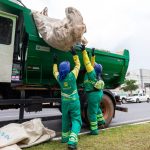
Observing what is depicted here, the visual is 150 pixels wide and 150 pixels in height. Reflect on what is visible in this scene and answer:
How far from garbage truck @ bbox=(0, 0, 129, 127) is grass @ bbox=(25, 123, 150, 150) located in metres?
1.15

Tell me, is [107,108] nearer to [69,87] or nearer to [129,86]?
[69,87]

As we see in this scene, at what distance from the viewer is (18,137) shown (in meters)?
5.19

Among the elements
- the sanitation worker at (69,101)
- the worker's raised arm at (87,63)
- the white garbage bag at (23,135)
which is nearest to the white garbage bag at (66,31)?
the worker's raised arm at (87,63)

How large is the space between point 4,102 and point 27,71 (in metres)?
0.96

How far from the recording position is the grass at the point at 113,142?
5.52 metres

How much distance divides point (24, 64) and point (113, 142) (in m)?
2.64

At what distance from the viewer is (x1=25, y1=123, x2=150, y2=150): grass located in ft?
18.1

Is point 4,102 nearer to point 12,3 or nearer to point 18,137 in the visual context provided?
point 18,137

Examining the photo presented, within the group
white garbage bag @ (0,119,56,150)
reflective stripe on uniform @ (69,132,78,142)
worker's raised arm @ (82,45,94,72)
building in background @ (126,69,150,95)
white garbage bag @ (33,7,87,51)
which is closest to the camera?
white garbage bag @ (0,119,56,150)

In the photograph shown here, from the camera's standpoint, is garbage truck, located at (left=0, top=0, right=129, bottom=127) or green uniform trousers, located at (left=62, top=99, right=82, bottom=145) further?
garbage truck, located at (left=0, top=0, right=129, bottom=127)

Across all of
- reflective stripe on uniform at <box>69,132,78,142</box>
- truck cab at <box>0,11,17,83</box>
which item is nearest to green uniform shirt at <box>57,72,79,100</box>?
reflective stripe on uniform at <box>69,132,78,142</box>

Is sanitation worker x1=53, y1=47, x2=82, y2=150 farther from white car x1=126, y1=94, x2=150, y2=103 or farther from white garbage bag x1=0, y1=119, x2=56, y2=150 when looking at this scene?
white car x1=126, y1=94, x2=150, y2=103

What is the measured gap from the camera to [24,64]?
677cm

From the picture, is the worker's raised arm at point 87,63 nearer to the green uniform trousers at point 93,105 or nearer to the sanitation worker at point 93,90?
the sanitation worker at point 93,90
